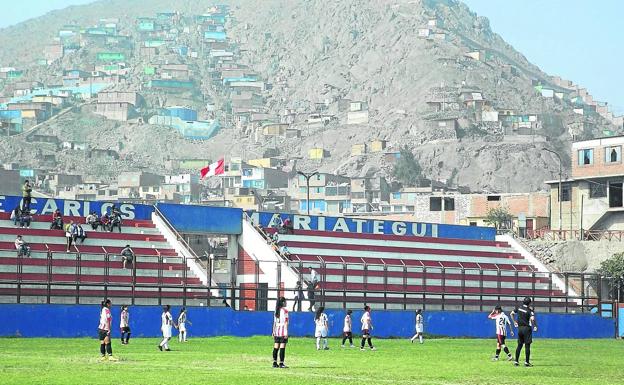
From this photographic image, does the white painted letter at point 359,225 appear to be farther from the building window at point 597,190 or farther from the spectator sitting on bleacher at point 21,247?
the building window at point 597,190

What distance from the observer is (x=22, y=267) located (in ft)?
177

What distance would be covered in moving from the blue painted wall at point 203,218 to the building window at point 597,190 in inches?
2091

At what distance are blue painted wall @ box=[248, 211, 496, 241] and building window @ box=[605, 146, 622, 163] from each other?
109 feet

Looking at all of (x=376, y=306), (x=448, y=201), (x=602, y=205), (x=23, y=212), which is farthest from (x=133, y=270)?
(x=448, y=201)

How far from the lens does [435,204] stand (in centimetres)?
15688

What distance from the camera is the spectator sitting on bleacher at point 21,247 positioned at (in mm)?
54281

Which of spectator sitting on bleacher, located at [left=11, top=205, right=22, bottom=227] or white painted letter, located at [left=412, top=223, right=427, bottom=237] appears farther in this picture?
white painted letter, located at [left=412, top=223, right=427, bottom=237]

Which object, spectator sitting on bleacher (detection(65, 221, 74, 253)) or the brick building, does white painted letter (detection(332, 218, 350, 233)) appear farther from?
the brick building

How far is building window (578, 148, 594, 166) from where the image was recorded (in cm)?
11766

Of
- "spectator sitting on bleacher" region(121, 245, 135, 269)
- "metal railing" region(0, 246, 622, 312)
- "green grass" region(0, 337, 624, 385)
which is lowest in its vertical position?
"green grass" region(0, 337, 624, 385)

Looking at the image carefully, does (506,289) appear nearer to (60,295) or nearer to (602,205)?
(60,295)

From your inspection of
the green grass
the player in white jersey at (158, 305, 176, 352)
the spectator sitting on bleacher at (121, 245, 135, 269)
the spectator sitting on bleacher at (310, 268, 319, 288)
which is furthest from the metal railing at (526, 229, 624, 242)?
the player in white jersey at (158, 305, 176, 352)

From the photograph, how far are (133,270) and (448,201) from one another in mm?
103321

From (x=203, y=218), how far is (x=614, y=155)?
56.5 metres
